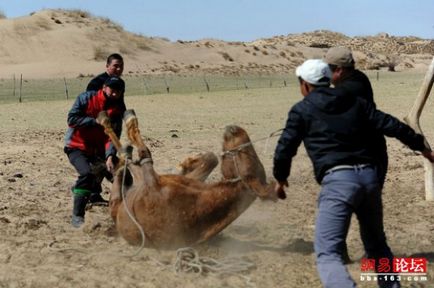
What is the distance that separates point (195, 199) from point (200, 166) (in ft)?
1.94

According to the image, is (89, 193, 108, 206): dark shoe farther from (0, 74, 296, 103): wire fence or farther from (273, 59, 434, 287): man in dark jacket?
(0, 74, 296, 103): wire fence

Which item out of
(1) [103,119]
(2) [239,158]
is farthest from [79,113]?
(2) [239,158]

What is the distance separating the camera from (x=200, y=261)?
244 inches

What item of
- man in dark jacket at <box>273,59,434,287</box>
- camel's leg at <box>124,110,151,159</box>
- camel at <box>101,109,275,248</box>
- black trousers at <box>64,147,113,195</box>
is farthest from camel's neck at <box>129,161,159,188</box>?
man in dark jacket at <box>273,59,434,287</box>

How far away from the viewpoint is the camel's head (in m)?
6.34

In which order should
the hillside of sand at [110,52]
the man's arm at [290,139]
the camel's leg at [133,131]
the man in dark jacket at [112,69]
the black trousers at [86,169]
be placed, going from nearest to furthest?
the man's arm at [290,139], the camel's leg at [133,131], the black trousers at [86,169], the man in dark jacket at [112,69], the hillside of sand at [110,52]

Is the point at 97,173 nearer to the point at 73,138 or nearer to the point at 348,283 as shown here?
the point at 73,138

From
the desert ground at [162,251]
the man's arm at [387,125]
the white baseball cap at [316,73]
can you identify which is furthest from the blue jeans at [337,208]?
the desert ground at [162,251]

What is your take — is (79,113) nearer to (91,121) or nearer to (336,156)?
(91,121)

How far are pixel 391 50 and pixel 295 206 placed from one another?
83669 mm

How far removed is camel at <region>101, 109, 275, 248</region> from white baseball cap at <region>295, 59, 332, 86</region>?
4.44 feet

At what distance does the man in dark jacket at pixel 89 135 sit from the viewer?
762cm

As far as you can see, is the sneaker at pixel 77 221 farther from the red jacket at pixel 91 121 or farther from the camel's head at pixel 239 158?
the camel's head at pixel 239 158

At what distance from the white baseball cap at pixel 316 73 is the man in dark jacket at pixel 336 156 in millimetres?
187
